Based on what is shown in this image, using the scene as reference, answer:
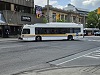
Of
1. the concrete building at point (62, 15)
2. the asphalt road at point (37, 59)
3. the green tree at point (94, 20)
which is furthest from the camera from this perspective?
the green tree at point (94, 20)

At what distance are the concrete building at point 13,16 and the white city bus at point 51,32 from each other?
10035 millimetres

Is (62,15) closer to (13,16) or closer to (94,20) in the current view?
(94,20)

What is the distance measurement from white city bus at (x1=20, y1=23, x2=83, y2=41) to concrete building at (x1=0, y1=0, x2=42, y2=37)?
10035 millimetres

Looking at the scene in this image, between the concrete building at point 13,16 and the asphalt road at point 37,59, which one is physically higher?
the concrete building at point 13,16

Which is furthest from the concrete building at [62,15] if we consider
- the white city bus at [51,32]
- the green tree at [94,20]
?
the white city bus at [51,32]

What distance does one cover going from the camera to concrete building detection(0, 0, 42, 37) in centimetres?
4584

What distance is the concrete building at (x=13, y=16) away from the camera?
45844 mm

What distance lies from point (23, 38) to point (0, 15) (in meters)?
12.2

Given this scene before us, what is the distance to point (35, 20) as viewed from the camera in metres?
54.8

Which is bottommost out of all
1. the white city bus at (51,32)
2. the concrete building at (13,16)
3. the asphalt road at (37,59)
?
the asphalt road at (37,59)

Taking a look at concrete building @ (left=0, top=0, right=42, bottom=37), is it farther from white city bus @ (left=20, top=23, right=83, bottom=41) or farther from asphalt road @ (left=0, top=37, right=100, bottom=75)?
asphalt road @ (left=0, top=37, right=100, bottom=75)

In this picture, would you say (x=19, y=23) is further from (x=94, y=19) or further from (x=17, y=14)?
(x=94, y=19)

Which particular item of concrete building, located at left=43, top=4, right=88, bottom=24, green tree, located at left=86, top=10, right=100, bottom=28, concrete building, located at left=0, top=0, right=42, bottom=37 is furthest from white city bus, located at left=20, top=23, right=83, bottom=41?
green tree, located at left=86, top=10, right=100, bottom=28

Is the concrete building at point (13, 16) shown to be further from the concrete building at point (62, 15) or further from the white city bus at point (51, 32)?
the concrete building at point (62, 15)
